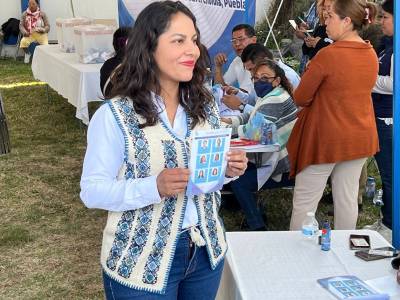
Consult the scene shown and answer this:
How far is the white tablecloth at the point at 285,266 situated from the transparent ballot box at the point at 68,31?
571 centimetres

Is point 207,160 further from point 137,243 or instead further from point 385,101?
point 385,101

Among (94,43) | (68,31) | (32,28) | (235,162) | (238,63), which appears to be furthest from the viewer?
(32,28)

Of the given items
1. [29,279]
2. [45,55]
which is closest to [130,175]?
[29,279]

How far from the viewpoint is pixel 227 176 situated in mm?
1799

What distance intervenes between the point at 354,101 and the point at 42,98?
257 inches

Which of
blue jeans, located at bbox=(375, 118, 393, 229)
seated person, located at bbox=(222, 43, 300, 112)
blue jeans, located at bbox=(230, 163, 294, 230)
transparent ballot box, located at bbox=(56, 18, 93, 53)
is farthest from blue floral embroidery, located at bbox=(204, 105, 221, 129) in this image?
transparent ballot box, located at bbox=(56, 18, 93, 53)

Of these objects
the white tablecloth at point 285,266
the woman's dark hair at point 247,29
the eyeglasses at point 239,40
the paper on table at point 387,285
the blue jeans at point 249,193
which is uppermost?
the woman's dark hair at point 247,29

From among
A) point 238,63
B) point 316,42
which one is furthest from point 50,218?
point 316,42

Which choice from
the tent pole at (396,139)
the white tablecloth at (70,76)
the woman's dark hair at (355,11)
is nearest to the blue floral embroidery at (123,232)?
the tent pole at (396,139)

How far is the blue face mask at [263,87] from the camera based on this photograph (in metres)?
3.92

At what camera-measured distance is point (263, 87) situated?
3941 mm

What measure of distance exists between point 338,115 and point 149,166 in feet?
5.73

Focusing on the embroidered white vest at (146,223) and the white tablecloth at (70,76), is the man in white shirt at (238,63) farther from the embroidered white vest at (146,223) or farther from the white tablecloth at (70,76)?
the embroidered white vest at (146,223)

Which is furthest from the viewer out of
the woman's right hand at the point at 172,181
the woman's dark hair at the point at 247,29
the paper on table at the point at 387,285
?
the woman's dark hair at the point at 247,29
